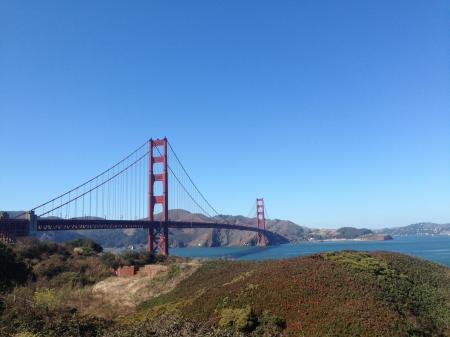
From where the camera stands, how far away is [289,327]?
49.9ft

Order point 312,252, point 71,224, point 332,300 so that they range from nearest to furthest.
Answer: point 332,300 < point 71,224 < point 312,252

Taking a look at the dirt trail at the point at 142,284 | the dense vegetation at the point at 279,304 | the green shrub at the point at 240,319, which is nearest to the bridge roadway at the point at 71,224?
the dense vegetation at the point at 279,304

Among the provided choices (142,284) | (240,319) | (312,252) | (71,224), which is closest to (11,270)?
(142,284)

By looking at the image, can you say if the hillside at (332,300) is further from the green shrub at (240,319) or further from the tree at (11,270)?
the tree at (11,270)

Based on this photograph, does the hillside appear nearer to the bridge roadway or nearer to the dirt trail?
the dirt trail

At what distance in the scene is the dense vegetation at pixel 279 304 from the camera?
513 inches

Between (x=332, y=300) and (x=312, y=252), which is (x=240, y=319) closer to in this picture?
(x=332, y=300)

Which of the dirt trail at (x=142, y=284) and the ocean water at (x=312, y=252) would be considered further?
the ocean water at (x=312, y=252)

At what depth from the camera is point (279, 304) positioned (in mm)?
16703

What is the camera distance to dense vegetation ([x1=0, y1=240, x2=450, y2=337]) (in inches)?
513

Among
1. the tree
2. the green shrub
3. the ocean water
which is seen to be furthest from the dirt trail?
the ocean water

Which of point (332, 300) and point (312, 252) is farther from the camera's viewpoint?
point (312, 252)

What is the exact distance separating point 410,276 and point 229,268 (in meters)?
11.7

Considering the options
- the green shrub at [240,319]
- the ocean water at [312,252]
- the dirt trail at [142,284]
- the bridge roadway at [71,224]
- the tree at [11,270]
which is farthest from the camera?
the ocean water at [312,252]
